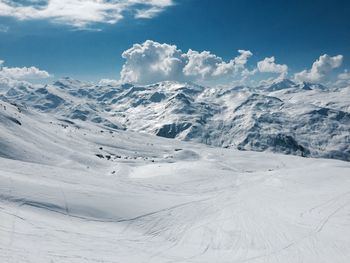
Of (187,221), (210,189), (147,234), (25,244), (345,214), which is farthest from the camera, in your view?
(210,189)

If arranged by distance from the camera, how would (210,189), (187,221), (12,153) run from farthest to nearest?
(12,153)
(210,189)
(187,221)

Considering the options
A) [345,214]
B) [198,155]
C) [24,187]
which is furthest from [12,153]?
[198,155]

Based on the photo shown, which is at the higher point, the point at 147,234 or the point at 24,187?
the point at 24,187

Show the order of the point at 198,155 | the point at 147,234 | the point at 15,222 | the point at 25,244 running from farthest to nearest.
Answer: the point at 198,155 < the point at 147,234 < the point at 15,222 < the point at 25,244

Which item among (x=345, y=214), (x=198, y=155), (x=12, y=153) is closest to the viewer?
(x=345, y=214)

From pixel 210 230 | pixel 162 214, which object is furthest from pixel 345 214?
pixel 162 214

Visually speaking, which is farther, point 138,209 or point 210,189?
point 210,189

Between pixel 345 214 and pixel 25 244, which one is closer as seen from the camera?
pixel 25 244

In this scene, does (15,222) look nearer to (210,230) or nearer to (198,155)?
(210,230)

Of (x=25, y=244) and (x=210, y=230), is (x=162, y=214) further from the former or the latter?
Result: (x=25, y=244)
